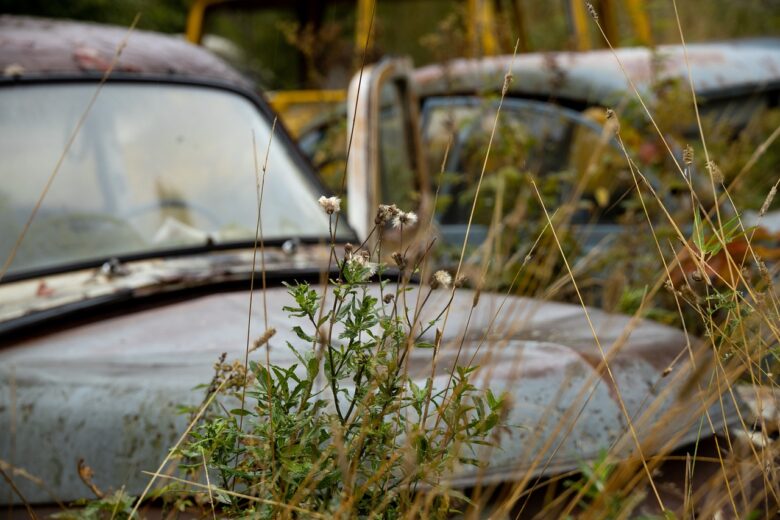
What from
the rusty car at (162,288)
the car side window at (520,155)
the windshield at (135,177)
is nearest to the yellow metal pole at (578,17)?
→ the car side window at (520,155)

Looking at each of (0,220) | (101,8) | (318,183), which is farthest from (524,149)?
(101,8)

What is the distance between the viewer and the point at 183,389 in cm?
206

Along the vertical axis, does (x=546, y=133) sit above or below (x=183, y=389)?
above

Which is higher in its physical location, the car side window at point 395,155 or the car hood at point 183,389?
the car side window at point 395,155

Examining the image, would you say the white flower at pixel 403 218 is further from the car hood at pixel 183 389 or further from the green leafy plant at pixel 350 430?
the car hood at pixel 183 389

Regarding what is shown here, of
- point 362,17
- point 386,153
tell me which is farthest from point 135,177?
point 362,17

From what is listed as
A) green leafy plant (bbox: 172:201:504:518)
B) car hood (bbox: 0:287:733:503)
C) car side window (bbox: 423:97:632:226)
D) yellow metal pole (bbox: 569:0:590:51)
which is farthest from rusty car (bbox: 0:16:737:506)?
yellow metal pole (bbox: 569:0:590:51)

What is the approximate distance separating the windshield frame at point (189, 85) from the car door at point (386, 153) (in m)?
0.09

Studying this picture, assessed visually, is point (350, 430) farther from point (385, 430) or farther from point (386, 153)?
point (386, 153)

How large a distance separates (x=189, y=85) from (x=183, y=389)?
1.38m

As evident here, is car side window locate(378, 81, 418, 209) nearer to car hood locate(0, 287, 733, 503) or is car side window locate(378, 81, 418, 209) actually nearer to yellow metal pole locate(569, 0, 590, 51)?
car hood locate(0, 287, 733, 503)

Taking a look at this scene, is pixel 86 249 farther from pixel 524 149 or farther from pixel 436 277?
pixel 524 149

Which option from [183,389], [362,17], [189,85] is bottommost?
[183,389]

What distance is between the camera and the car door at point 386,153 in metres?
3.05
